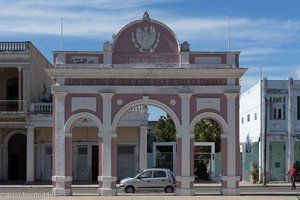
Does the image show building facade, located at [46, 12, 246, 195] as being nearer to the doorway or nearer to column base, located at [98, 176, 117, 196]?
column base, located at [98, 176, 117, 196]

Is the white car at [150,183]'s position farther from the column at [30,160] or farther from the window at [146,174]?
the column at [30,160]

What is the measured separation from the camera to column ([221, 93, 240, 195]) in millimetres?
33344

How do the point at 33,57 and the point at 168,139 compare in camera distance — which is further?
the point at 168,139

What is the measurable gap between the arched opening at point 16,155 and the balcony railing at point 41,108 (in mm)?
3802

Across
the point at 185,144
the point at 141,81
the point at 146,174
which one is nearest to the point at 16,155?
the point at 146,174

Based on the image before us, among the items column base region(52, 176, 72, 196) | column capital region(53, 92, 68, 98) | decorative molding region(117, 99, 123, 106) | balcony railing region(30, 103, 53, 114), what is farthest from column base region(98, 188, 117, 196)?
balcony railing region(30, 103, 53, 114)

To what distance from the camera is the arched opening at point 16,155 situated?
49375 mm

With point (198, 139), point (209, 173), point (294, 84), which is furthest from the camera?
point (198, 139)

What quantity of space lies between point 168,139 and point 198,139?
19.1ft

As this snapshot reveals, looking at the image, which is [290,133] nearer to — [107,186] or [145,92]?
[145,92]

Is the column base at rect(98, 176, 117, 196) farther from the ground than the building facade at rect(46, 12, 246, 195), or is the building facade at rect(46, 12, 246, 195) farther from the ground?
the building facade at rect(46, 12, 246, 195)

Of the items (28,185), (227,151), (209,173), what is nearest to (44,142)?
(28,185)

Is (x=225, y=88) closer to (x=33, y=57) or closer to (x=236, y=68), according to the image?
(x=236, y=68)

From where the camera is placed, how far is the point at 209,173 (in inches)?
1993
